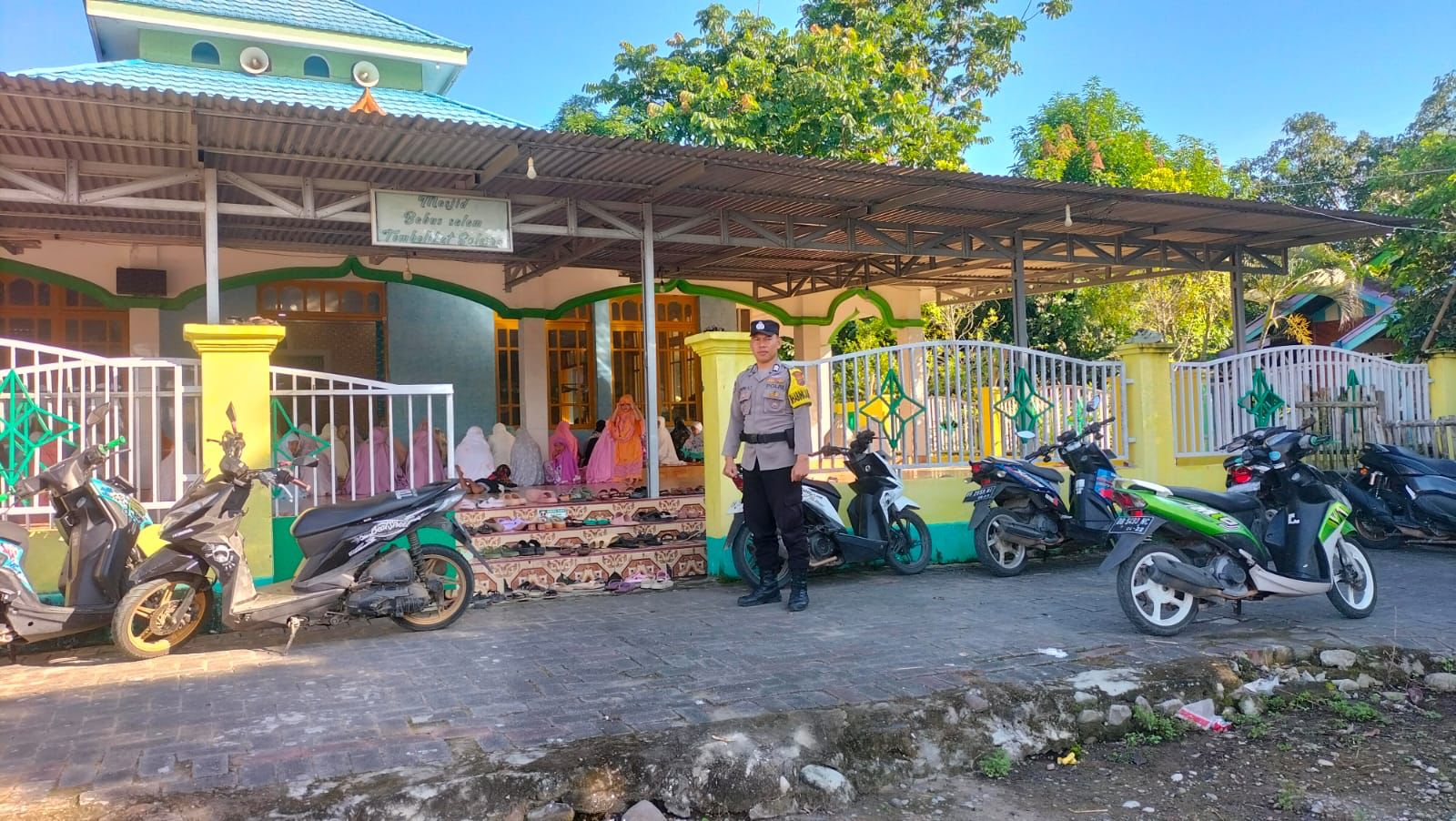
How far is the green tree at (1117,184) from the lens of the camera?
65.7 ft

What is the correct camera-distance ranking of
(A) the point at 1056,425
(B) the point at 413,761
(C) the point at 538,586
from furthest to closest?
1. (A) the point at 1056,425
2. (C) the point at 538,586
3. (B) the point at 413,761

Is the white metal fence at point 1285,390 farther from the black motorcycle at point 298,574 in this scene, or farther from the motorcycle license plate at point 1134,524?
the black motorcycle at point 298,574

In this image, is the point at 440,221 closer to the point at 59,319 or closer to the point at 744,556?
the point at 744,556

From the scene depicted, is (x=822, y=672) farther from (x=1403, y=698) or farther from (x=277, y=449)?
(x=277, y=449)

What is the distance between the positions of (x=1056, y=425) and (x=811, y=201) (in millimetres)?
3041

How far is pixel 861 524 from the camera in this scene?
7340mm

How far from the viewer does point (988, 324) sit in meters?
22.6

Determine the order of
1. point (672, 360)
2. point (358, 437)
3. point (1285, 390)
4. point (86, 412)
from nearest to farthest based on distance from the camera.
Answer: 1. point (86, 412)
2. point (1285, 390)
3. point (358, 437)
4. point (672, 360)

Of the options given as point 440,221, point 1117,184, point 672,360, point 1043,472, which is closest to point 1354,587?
point 1043,472

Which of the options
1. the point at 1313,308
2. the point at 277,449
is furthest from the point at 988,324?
the point at 277,449

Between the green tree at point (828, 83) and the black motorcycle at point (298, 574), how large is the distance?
12.7 m

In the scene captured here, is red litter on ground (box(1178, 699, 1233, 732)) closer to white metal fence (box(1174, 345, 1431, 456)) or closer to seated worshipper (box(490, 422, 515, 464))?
white metal fence (box(1174, 345, 1431, 456))

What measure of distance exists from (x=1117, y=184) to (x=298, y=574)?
18726 mm

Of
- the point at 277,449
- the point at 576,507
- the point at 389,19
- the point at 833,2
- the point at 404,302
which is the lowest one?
the point at 576,507
